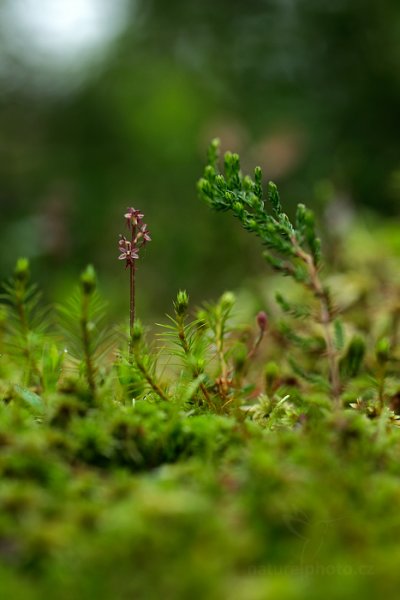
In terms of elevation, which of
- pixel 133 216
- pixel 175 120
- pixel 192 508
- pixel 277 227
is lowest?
pixel 192 508

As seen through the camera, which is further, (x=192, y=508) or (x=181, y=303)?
(x=181, y=303)

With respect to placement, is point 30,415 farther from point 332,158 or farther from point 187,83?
point 187,83

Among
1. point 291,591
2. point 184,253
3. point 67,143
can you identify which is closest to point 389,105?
point 184,253

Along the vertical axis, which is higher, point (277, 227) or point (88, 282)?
point (277, 227)

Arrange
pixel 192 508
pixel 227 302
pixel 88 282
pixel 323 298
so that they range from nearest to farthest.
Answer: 1. pixel 192 508
2. pixel 88 282
3. pixel 323 298
4. pixel 227 302

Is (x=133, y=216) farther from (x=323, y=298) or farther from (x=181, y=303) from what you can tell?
(x=323, y=298)

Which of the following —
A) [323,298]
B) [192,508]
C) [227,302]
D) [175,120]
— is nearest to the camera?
[192,508]

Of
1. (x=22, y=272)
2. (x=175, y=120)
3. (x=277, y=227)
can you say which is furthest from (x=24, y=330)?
(x=175, y=120)

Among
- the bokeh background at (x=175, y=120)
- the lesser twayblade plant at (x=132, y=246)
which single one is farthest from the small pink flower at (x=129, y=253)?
the bokeh background at (x=175, y=120)

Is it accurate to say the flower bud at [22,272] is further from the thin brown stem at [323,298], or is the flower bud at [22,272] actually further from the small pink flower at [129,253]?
the thin brown stem at [323,298]
